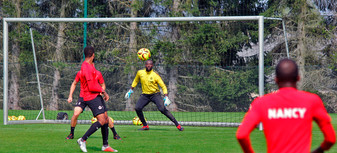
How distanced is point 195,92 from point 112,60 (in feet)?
11.5

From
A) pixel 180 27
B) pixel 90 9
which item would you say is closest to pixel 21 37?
pixel 90 9

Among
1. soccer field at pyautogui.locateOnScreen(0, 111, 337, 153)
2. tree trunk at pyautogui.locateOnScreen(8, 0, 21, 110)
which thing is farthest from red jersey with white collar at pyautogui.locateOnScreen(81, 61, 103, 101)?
tree trunk at pyautogui.locateOnScreen(8, 0, 21, 110)

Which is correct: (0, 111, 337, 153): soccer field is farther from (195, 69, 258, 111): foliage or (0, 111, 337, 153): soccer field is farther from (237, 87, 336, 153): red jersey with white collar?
(237, 87, 336, 153): red jersey with white collar

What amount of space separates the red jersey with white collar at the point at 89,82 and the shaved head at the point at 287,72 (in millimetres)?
5810

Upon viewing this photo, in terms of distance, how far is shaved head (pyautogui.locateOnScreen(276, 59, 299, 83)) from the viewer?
3.10m

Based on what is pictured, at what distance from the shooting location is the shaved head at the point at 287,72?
310 cm

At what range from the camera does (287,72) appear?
310 cm

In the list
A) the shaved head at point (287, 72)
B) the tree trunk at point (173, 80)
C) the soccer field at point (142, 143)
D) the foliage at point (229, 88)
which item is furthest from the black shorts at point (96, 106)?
the tree trunk at point (173, 80)

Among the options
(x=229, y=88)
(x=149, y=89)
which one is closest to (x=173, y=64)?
(x=229, y=88)

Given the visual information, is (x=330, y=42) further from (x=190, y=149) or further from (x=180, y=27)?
(x=190, y=149)

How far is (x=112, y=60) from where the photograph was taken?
17859mm

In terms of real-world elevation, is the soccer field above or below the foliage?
below

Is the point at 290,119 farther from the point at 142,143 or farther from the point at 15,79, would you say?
the point at 15,79

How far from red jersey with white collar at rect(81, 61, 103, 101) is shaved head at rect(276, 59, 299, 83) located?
581 centimetres
